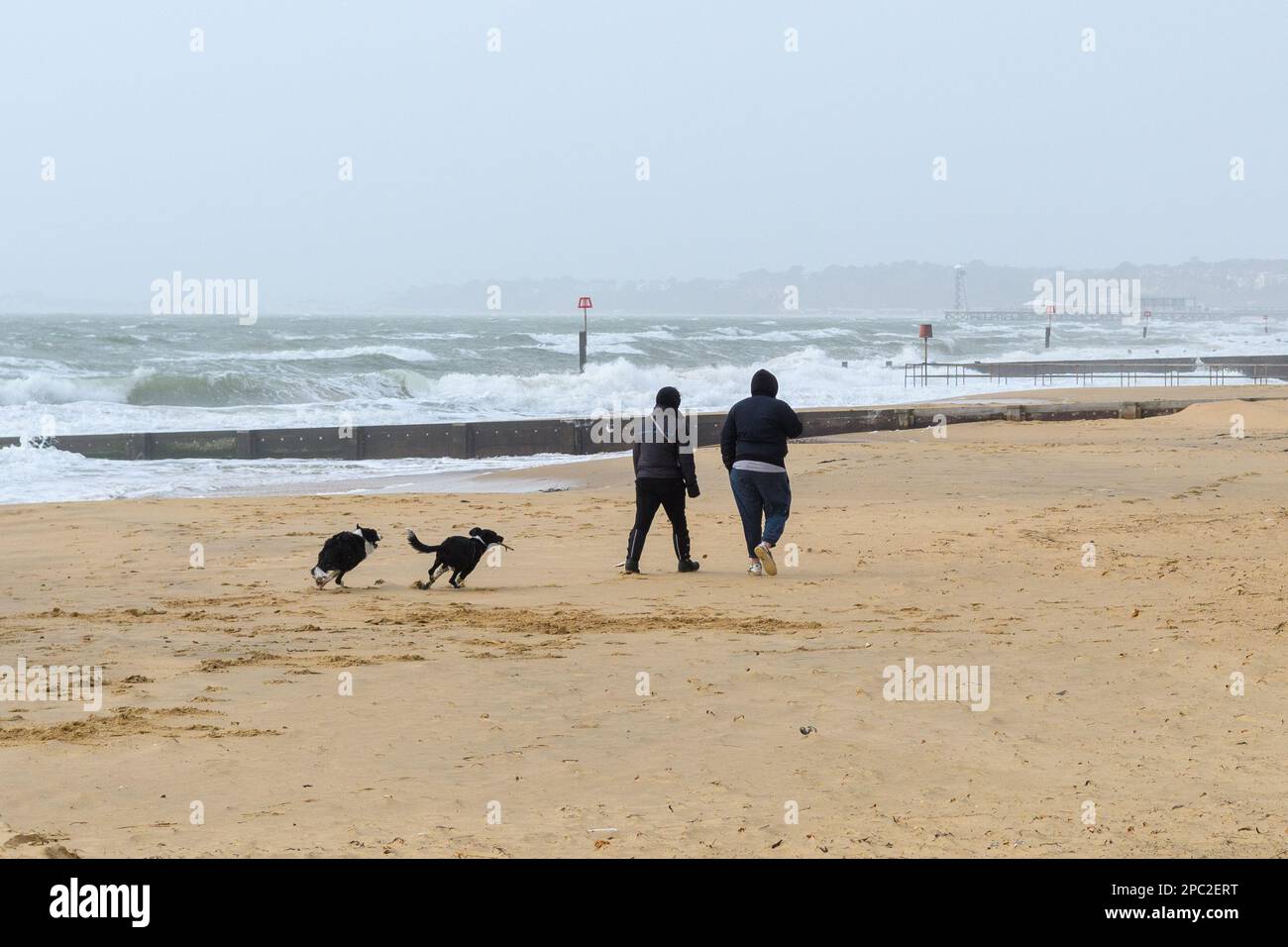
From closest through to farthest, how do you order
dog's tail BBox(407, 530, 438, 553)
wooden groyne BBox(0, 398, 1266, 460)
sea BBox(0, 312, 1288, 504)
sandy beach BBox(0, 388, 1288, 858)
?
1. sandy beach BBox(0, 388, 1288, 858)
2. dog's tail BBox(407, 530, 438, 553)
3. sea BBox(0, 312, 1288, 504)
4. wooden groyne BBox(0, 398, 1266, 460)

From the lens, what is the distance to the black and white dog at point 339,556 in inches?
416

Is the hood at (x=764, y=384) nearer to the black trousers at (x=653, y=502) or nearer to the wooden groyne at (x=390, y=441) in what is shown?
the black trousers at (x=653, y=502)

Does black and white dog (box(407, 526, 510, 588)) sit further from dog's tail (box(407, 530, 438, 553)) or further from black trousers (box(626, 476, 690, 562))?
black trousers (box(626, 476, 690, 562))

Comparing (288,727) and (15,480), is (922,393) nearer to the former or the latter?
(15,480)

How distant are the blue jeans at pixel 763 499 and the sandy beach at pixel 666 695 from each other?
14.6 inches

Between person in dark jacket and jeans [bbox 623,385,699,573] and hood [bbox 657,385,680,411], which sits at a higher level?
hood [bbox 657,385,680,411]

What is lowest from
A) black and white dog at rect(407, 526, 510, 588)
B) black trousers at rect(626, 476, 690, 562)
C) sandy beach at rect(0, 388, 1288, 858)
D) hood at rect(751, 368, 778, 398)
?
sandy beach at rect(0, 388, 1288, 858)

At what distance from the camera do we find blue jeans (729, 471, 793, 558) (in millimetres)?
11125

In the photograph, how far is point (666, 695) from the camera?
278 inches

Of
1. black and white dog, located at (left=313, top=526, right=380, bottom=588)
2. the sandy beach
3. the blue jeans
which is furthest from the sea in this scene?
the blue jeans

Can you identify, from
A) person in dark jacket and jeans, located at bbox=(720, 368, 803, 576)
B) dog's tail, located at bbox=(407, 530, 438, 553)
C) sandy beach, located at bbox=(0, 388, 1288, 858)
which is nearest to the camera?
sandy beach, located at bbox=(0, 388, 1288, 858)

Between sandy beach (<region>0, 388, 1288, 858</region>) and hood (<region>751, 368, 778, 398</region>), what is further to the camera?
hood (<region>751, 368, 778, 398</region>)

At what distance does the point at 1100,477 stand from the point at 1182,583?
8182 millimetres

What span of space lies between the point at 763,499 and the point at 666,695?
14.3ft
